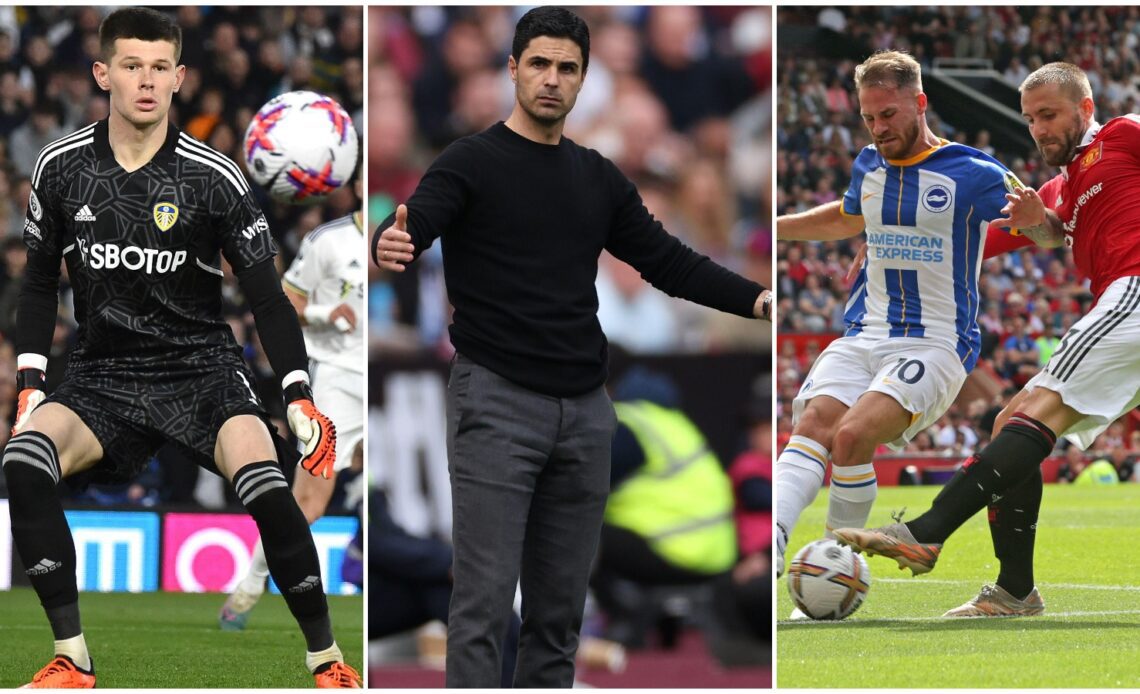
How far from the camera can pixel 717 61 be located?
477cm

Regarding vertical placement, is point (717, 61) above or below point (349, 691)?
above

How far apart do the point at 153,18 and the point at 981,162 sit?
314 centimetres

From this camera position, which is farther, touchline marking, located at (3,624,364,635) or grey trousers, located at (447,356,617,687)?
A: touchline marking, located at (3,624,364,635)

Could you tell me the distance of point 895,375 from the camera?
5.83 meters

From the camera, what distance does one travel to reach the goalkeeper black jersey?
15.3ft

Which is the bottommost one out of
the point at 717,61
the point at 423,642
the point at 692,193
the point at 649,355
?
the point at 423,642

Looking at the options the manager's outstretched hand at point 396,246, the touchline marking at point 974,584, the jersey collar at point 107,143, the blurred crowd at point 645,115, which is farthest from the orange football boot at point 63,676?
the touchline marking at point 974,584

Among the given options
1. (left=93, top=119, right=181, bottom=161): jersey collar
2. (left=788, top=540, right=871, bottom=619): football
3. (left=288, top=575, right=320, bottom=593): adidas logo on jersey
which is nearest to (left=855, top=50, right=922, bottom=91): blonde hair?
(left=788, top=540, right=871, bottom=619): football

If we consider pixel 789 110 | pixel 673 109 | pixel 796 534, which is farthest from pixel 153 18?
pixel 789 110

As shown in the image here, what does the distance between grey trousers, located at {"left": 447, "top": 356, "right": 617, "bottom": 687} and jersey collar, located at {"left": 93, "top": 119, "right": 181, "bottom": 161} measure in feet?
5.19

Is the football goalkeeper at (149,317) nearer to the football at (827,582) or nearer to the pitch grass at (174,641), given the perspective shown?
the pitch grass at (174,641)

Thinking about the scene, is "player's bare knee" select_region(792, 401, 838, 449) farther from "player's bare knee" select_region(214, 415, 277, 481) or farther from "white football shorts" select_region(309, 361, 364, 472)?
"white football shorts" select_region(309, 361, 364, 472)

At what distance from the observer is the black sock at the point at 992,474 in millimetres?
5352

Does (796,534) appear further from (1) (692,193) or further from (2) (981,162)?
(1) (692,193)
